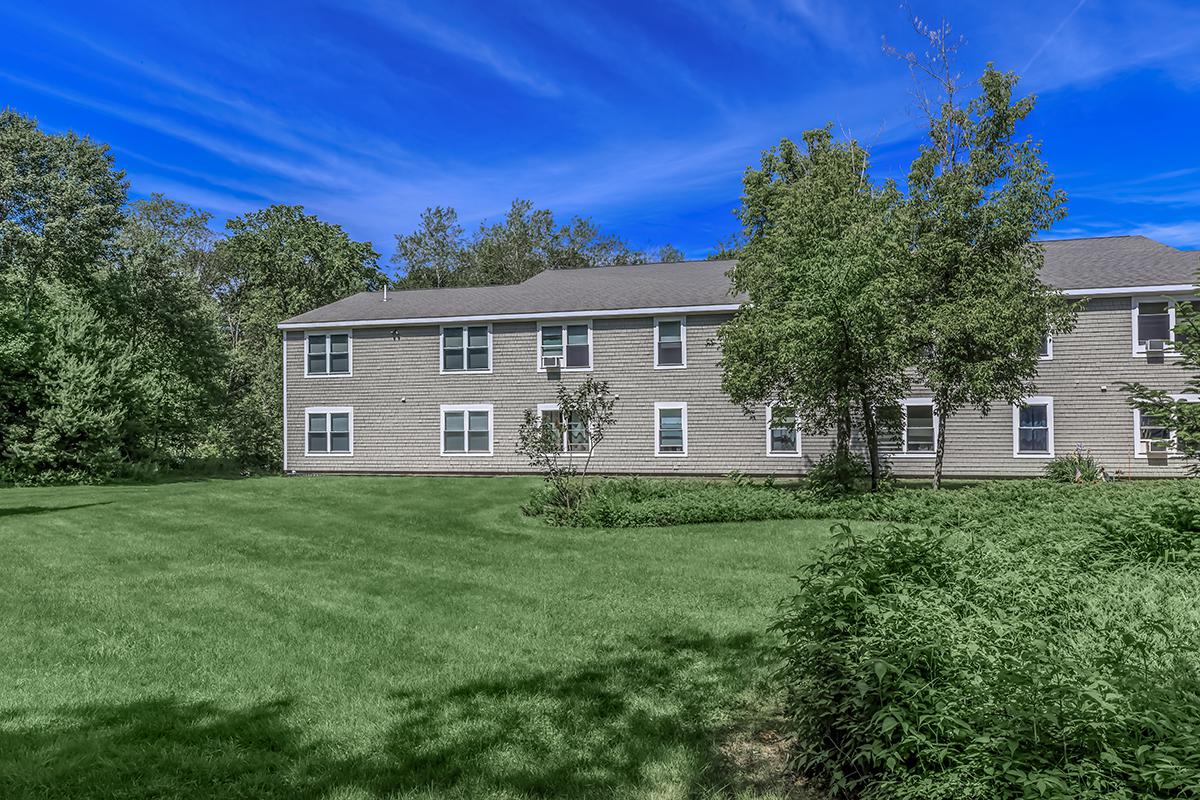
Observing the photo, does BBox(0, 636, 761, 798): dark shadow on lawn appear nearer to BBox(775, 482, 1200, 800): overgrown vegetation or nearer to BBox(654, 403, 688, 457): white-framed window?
BBox(775, 482, 1200, 800): overgrown vegetation

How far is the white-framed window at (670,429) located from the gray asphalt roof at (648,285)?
131 inches

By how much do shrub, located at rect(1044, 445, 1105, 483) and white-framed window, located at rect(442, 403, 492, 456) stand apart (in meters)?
16.7

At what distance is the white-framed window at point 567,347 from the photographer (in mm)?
23516

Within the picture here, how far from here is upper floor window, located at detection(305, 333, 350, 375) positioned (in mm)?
25406

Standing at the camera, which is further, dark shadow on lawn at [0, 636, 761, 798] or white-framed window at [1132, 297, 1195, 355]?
white-framed window at [1132, 297, 1195, 355]

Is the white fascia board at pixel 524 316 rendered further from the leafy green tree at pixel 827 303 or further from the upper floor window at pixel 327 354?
the leafy green tree at pixel 827 303

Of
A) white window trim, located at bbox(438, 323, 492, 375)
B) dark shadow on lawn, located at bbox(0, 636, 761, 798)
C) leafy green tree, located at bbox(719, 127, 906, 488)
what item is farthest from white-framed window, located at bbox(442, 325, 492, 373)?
dark shadow on lawn, located at bbox(0, 636, 761, 798)

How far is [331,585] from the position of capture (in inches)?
310

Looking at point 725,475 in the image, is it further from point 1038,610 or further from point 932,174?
point 1038,610

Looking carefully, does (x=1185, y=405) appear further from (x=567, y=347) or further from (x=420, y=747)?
(x=567, y=347)

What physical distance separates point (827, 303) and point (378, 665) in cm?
1145

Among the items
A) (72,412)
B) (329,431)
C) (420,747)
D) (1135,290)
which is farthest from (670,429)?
(420,747)

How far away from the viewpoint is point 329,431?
82.8ft

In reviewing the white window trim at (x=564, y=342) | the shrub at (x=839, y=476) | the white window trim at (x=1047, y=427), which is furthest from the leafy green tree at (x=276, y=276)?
the white window trim at (x=1047, y=427)
